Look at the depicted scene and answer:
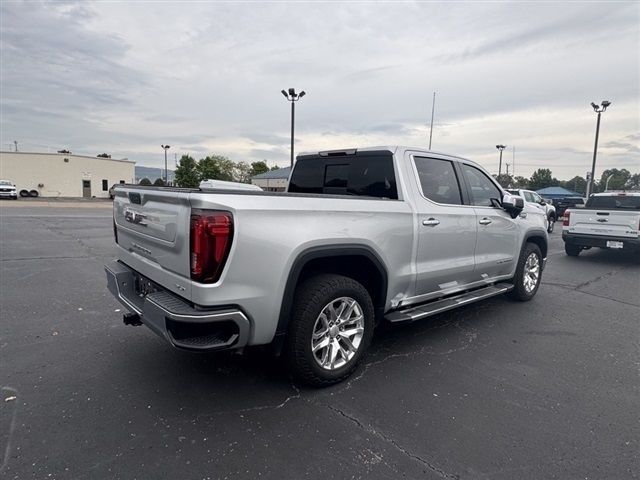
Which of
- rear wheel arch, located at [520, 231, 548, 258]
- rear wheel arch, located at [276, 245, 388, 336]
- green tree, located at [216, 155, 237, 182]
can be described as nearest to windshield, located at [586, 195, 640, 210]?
rear wheel arch, located at [520, 231, 548, 258]

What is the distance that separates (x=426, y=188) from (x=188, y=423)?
9.56 ft

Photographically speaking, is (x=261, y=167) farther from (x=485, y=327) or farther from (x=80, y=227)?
(x=485, y=327)

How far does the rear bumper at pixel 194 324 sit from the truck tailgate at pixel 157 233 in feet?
0.41

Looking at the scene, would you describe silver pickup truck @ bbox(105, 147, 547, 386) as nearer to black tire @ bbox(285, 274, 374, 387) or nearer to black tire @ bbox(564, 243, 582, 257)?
black tire @ bbox(285, 274, 374, 387)

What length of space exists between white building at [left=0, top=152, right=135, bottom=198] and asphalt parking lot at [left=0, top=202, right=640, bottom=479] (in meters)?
57.3

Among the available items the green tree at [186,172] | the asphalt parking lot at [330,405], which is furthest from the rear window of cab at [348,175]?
the green tree at [186,172]

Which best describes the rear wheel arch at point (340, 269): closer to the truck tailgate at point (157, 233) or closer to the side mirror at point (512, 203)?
the truck tailgate at point (157, 233)

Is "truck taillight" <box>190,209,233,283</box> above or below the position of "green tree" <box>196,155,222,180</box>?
below

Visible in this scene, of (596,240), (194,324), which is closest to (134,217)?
(194,324)

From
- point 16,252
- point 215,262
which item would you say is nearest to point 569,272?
point 215,262

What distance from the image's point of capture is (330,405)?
9.72ft

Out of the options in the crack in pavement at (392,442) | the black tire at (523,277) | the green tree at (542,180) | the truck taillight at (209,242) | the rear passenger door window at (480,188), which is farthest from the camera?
the green tree at (542,180)

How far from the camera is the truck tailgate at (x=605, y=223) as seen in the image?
9047mm

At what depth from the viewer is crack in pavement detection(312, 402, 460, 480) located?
229 centimetres
